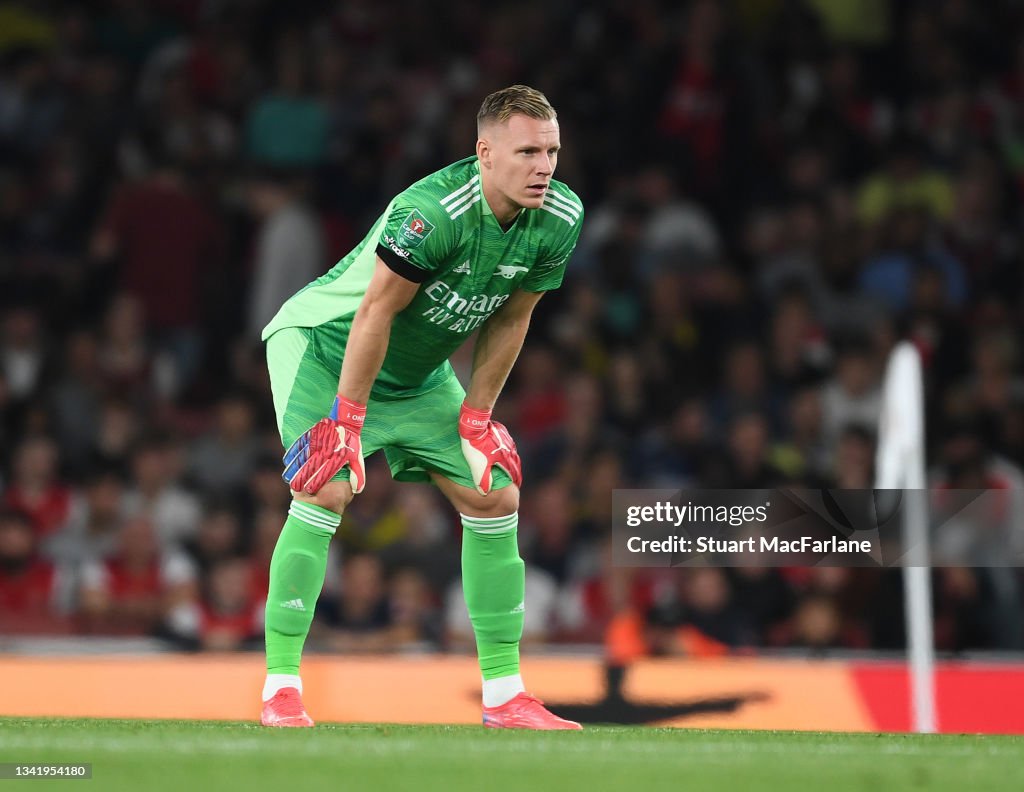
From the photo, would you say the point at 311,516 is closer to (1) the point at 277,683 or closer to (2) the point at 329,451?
(2) the point at 329,451

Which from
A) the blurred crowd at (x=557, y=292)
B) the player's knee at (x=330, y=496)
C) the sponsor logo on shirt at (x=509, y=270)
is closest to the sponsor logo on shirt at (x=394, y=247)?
the sponsor logo on shirt at (x=509, y=270)

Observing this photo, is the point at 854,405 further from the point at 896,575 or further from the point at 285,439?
the point at 285,439

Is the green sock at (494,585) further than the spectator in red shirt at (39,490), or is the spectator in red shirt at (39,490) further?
the spectator in red shirt at (39,490)

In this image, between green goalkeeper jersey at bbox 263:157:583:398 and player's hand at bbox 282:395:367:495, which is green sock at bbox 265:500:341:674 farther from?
green goalkeeper jersey at bbox 263:157:583:398

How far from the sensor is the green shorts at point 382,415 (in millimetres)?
5617

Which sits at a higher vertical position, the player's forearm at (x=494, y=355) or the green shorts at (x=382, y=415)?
the player's forearm at (x=494, y=355)

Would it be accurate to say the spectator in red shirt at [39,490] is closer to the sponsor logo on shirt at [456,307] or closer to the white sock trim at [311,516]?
the white sock trim at [311,516]

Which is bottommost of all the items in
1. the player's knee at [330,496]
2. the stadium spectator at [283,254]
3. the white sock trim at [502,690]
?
the white sock trim at [502,690]

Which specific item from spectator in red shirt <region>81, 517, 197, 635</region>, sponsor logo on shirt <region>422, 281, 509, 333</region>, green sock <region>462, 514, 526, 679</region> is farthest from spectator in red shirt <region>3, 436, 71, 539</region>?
sponsor logo on shirt <region>422, 281, 509, 333</region>

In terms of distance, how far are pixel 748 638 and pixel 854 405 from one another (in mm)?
2129

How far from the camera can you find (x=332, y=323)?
571 cm

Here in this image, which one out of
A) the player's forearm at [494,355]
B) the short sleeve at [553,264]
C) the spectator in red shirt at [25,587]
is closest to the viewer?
the short sleeve at [553,264]

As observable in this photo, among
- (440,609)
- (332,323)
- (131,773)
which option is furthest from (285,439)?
(440,609)

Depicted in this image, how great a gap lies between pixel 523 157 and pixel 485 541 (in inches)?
50.9
